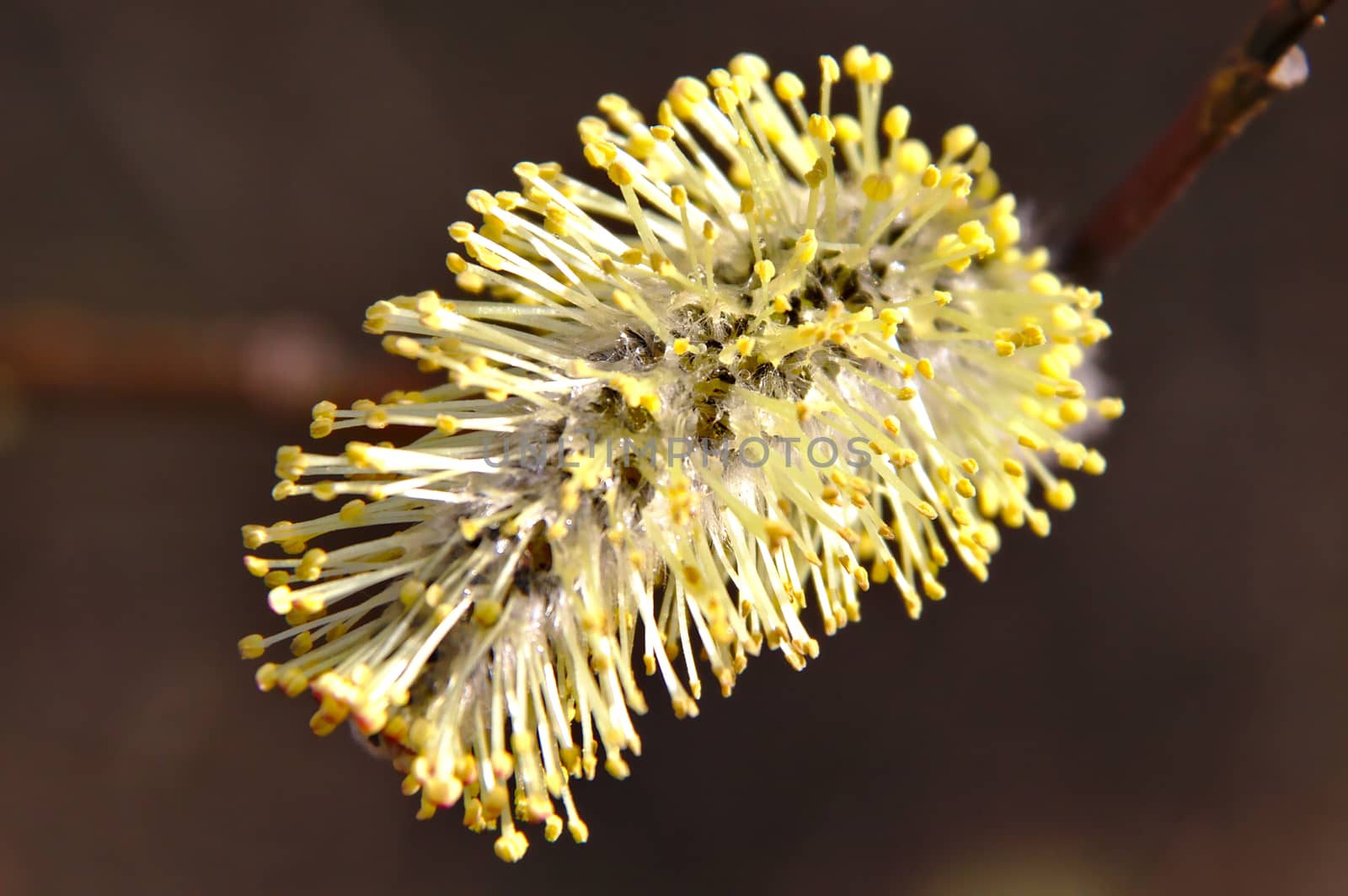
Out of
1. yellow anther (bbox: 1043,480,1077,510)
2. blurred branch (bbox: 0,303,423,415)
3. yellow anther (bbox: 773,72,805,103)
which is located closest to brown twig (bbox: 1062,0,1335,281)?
yellow anther (bbox: 1043,480,1077,510)

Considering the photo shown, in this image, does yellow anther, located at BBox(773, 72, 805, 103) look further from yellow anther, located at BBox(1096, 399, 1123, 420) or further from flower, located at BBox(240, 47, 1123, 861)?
yellow anther, located at BBox(1096, 399, 1123, 420)

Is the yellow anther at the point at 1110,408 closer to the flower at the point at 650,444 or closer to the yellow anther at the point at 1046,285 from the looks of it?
the flower at the point at 650,444

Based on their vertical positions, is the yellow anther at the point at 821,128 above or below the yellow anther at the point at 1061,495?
above

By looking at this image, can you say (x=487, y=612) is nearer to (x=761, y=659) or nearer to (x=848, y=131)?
(x=848, y=131)

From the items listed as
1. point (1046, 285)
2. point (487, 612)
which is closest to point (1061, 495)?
point (1046, 285)

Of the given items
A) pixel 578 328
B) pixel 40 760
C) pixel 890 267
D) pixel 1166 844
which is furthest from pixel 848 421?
pixel 40 760

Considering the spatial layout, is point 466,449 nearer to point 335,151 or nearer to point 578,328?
point 578,328

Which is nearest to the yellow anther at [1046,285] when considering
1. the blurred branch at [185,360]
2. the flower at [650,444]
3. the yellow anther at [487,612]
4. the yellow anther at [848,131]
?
the flower at [650,444]
